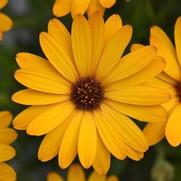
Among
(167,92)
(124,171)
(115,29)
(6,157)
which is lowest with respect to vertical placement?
(124,171)

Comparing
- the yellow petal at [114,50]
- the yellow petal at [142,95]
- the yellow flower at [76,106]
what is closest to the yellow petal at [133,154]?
the yellow flower at [76,106]

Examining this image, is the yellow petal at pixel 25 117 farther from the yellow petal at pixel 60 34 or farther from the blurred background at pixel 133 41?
the blurred background at pixel 133 41

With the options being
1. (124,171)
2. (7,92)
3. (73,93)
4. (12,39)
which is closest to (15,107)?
(7,92)

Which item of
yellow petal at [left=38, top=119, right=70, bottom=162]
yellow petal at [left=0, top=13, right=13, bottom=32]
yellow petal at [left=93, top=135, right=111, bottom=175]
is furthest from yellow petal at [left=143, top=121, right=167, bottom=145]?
yellow petal at [left=0, top=13, right=13, bottom=32]

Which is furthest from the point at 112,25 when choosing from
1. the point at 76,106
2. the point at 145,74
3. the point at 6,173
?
the point at 6,173

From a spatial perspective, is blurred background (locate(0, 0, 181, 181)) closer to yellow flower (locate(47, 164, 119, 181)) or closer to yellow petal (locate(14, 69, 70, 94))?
yellow flower (locate(47, 164, 119, 181))

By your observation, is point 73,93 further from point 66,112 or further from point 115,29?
point 115,29

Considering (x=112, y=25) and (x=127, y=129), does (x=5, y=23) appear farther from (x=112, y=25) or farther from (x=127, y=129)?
(x=127, y=129)
